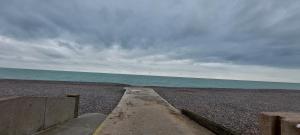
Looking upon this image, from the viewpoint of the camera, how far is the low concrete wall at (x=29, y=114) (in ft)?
11.9

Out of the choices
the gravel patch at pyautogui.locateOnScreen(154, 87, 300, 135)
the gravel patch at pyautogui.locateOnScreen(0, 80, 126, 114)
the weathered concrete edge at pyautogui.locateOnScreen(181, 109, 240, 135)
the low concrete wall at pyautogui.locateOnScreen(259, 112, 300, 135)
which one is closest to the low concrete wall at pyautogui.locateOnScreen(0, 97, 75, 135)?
the gravel patch at pyautogui.locateOnScreen(0, 80, 126, 114)

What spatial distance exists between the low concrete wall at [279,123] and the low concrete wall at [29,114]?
380cm

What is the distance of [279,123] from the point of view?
1.46 meters

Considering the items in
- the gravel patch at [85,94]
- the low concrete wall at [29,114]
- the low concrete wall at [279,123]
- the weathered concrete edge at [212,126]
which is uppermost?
the low concrete wall at [279,123]

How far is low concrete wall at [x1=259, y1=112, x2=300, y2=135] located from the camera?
1.30m

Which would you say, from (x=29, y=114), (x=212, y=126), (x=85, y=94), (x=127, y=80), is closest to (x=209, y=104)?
(x=212, y=126)

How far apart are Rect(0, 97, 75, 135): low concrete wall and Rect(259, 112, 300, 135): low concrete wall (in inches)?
150

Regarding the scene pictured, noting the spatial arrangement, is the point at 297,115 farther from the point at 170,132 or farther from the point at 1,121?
the point at 1,121

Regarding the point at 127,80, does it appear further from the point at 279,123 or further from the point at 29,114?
the point at 279,123

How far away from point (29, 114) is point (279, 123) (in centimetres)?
456

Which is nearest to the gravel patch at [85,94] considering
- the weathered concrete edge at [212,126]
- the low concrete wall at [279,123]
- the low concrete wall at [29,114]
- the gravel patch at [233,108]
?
the low concrete wall at [29,114]

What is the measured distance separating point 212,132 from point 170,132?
1226 mm

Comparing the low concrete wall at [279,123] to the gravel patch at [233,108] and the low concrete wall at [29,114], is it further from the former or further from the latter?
the gravel patch at [233,108]

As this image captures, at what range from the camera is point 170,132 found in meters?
4.75
